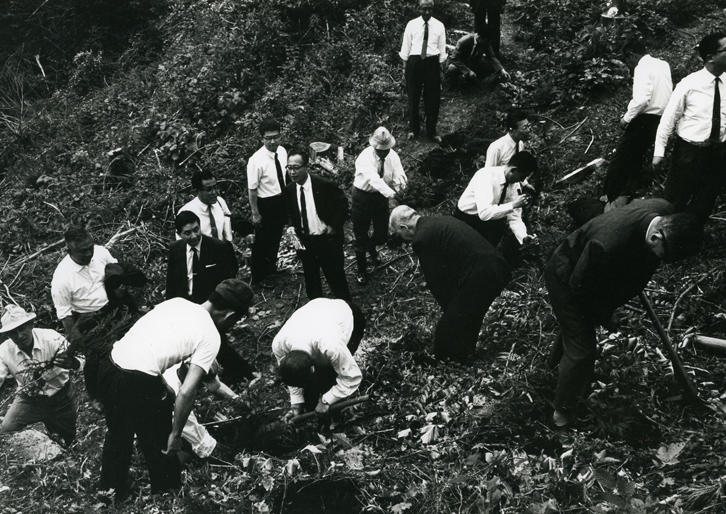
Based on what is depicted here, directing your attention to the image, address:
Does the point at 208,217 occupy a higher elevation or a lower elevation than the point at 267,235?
higher

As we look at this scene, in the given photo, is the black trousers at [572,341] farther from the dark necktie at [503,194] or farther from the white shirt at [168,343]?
the white shirt at [168,343]

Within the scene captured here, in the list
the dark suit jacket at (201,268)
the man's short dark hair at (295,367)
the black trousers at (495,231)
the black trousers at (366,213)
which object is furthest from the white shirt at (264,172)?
the man's short dark hair at (295,367)

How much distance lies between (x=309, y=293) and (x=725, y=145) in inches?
178

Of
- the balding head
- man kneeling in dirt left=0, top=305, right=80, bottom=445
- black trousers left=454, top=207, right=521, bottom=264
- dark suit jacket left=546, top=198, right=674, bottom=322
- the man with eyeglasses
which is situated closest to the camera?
the man with eyeglasses

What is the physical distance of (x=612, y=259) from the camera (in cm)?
402

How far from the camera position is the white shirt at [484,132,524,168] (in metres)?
6.76

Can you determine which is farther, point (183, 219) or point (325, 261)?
point (325, 261)

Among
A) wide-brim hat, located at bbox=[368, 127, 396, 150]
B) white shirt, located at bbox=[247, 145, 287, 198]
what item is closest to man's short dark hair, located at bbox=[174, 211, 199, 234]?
white shirt, located at bbox=[247, 145, 287, 198]

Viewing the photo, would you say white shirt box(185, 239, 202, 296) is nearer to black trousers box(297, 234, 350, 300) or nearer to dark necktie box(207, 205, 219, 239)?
dark necktie box(207, 205, 219, 239)

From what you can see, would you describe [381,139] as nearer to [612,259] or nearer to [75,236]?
[75,236]

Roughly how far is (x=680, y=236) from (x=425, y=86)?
5.88m

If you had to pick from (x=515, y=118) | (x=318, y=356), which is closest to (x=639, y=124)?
(x=515, y=118)

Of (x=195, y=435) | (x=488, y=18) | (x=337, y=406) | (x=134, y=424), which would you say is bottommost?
(x=195, y=435)

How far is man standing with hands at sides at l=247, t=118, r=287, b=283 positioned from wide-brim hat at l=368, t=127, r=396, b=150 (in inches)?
49.6
